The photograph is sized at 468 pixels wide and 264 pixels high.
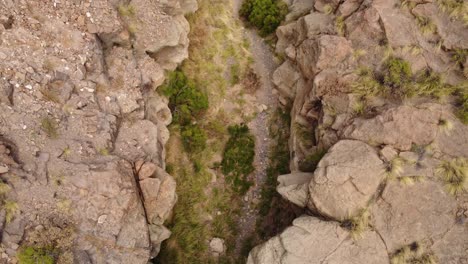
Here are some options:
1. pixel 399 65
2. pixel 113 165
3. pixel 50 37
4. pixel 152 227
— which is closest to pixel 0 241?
pixel 113 165

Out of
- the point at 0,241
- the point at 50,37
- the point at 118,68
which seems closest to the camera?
the point at 0,241

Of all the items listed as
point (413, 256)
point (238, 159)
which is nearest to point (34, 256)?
point (238, 159)

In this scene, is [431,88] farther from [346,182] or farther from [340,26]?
[346,182]

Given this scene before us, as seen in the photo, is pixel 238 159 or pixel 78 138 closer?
pixel 78 138

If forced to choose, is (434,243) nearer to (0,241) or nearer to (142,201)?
(142,201)

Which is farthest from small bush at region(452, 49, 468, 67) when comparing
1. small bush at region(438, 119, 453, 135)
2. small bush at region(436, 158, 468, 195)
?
small bush at region(436, 158, 468, 195)

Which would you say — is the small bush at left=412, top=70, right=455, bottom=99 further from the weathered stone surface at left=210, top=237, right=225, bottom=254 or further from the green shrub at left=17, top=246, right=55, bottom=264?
the green shrub at left=17, top=246, right=55, bottom=264
